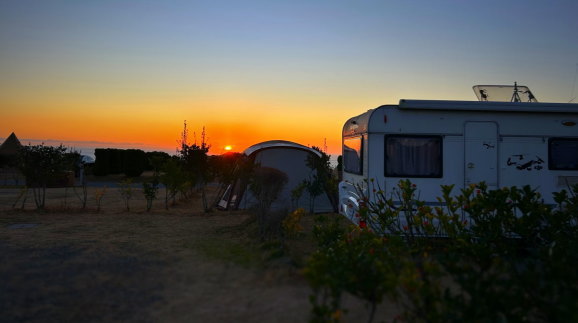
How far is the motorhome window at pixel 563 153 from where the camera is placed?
24.0 feet

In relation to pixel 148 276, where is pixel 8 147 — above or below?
above

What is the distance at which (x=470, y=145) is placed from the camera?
23.8 feet

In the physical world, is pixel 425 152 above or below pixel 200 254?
above

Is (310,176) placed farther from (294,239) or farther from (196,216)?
(294,239)

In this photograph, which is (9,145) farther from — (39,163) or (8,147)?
(39,163)

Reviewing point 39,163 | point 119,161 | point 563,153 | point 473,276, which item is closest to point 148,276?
point 473,276

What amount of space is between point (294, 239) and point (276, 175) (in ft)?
12.9

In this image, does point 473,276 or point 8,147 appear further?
point 8,147

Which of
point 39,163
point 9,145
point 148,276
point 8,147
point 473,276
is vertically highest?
point 9,145

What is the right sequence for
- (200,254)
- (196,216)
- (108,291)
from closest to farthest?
(108,291) < (200,254) < (196,216)

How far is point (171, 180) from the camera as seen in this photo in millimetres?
13078

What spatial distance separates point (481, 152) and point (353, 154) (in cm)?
215

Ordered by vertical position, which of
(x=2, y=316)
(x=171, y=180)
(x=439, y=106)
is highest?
(x=439, y=106)

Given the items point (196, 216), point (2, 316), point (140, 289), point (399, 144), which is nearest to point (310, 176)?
point (196, 216)
